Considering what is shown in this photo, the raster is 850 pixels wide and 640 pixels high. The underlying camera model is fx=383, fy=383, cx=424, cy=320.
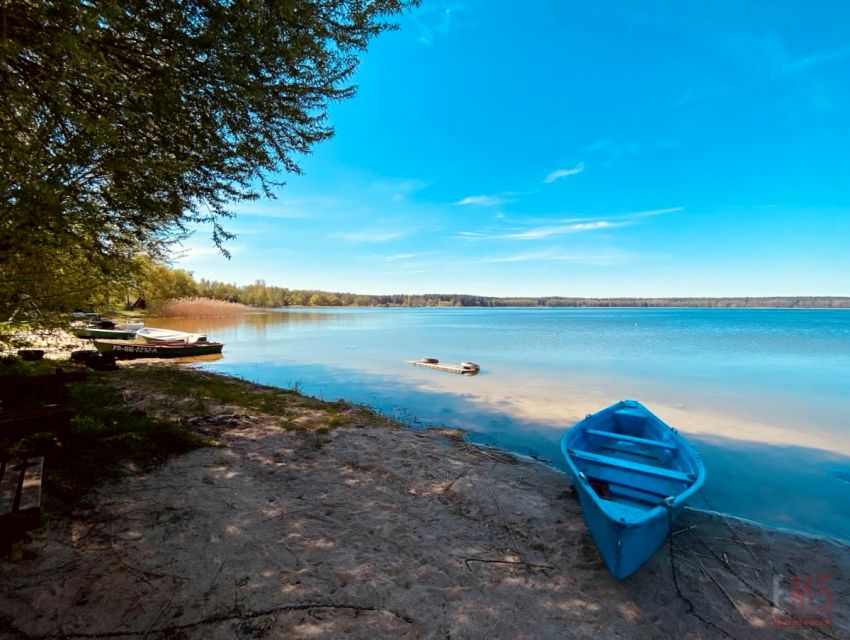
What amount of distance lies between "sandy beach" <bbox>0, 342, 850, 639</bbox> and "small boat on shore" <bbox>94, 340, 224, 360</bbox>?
14775 millimetres

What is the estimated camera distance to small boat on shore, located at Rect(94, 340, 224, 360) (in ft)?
57.4

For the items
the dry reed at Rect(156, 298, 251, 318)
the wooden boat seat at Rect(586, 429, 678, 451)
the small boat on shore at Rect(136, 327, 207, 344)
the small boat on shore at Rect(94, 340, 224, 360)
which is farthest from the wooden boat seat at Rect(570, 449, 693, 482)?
the dry reed at Rect(156, 298, 251, 318)

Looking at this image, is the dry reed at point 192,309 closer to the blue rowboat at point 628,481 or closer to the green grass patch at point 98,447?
the green grass patch at point 98,447

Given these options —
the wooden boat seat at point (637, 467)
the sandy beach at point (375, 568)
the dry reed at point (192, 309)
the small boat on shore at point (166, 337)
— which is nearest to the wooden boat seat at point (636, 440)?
the wooden boat seat at point (637, 467)

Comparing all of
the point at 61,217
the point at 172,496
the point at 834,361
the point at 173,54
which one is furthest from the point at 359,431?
the point at 834,361

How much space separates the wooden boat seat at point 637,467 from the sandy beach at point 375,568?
0.62m

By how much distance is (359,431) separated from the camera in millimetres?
8367

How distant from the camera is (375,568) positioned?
382 cm

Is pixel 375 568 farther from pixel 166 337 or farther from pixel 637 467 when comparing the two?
pixel 166 337

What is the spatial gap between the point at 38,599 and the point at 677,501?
596 cm

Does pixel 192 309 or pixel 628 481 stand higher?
pixel 192 309

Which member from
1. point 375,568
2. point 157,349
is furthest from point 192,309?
point 375,568

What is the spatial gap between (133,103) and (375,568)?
5.47 m

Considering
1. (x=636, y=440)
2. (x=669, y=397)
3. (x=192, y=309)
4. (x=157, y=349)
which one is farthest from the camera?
(x=192, y=309)
